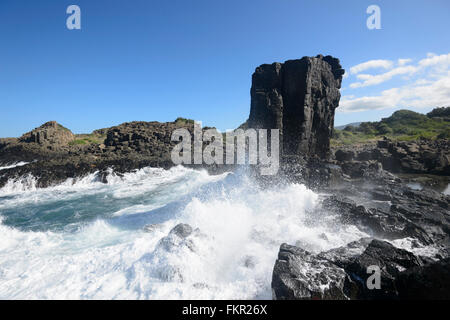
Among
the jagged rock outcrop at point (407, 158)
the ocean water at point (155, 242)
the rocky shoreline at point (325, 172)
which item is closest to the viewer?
the rocky shoreline at point (325, 172)

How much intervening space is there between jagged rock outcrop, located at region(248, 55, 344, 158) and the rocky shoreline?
0.29 ft

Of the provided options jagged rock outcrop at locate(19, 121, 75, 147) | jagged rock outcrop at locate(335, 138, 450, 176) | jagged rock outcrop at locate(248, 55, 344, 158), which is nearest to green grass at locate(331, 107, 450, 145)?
jagged rock outcrop at locate(335, 138, 450, 176)

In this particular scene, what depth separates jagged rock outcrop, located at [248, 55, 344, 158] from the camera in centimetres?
1870

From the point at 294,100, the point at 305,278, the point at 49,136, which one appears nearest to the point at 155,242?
the point at 305,278

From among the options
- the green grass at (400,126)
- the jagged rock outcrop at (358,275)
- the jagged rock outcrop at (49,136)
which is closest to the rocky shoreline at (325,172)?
the jagged rock outcrop at (358,275)

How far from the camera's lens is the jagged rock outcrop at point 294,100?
18703mm

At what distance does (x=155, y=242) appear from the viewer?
7.45 metres

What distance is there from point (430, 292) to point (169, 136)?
34.2 meters

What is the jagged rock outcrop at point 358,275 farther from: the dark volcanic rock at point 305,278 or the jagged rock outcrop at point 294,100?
the jagged rock outcrop at point 294,100

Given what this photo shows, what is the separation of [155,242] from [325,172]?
42.8ft

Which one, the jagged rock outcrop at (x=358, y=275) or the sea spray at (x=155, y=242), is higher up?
the jagged rock outcrop at (x=358, y=275)

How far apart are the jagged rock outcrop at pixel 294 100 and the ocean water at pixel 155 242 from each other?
7396mm

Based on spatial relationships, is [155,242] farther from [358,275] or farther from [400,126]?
[400,126]

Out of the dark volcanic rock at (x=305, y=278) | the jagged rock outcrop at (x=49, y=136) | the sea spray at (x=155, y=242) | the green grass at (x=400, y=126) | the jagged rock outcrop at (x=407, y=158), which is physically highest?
the green grass at (x=400, y=126)
